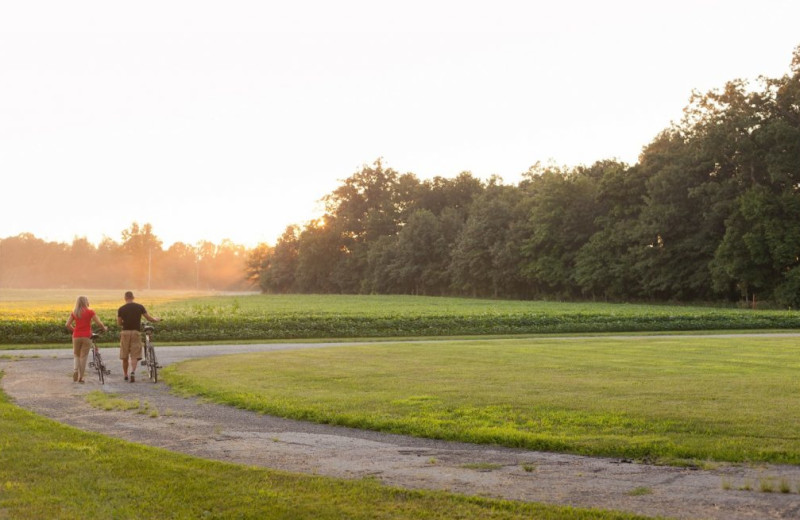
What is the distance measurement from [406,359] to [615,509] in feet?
47.8

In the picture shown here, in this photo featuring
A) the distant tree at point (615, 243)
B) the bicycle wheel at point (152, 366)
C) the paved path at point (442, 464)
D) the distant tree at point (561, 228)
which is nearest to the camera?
the paved path at point (442, 464)

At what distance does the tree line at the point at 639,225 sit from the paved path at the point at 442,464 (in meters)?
53.1

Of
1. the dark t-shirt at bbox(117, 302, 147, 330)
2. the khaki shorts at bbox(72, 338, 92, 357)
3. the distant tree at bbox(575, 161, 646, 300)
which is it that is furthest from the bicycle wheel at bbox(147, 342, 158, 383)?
the distant tree at bbox(575, 161, 646, 300)

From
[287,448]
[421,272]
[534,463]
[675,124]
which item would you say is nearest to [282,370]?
[287,448]

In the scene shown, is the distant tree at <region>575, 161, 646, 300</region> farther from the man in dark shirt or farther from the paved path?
the paved path

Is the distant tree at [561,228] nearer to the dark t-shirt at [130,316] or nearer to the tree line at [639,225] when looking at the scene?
the tree line at [639,225]

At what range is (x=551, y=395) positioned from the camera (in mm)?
13703

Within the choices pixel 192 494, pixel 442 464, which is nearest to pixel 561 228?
pixel 442 464

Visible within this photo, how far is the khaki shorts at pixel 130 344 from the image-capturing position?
17.7 metres

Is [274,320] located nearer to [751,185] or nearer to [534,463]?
[534,463]

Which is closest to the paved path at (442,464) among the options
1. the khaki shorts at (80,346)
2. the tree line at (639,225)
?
the khaki shorts at (80,346)

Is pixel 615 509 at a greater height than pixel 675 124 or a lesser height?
lesser

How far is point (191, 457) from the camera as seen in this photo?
29.6ft

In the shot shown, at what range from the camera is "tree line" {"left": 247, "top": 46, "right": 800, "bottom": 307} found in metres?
59.2
